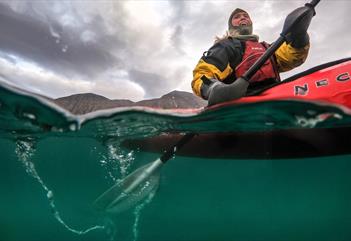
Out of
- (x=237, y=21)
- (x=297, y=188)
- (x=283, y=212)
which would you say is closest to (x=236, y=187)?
(x=297, y=188)

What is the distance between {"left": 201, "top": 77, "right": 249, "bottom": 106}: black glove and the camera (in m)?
3.46

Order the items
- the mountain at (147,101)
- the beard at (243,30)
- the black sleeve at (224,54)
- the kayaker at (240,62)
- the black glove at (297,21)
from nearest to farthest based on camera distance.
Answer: the black glove at (297,21)
the kayaker at (240,62)
the black sleeve at (224,54)
the beard at (243,30)
the mountain at (147,101)

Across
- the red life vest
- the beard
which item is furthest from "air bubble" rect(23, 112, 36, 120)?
the beard

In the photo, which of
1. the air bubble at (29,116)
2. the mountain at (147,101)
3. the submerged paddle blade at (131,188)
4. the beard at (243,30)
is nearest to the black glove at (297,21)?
the beard at (243,30)

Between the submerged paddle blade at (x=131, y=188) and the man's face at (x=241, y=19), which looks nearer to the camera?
the man's face at (x=241, y=19)

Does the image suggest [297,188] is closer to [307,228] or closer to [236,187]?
[236,187]

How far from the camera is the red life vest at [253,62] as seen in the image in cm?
445

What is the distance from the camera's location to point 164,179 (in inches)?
866

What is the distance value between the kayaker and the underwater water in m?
0.48

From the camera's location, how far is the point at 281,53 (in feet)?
15.8

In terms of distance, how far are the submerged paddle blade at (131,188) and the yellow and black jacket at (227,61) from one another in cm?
220

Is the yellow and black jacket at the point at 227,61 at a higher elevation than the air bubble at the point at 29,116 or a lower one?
higher

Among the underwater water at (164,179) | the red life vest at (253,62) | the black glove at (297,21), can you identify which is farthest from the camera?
the underwater water at (164,179)

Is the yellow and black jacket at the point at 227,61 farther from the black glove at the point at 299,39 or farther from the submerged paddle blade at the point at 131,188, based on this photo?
the submerged paddle blade at the point at 131,188
